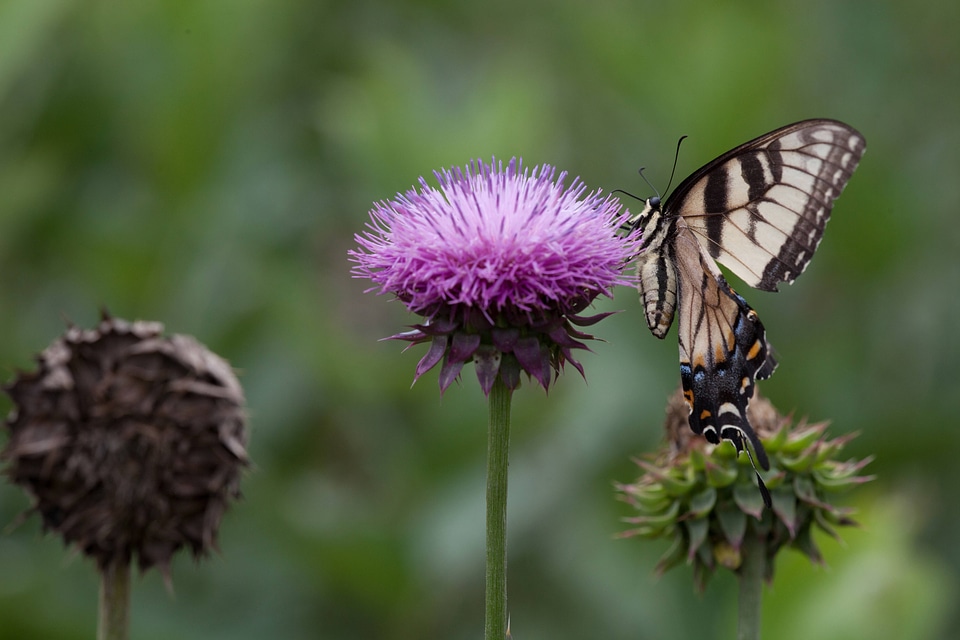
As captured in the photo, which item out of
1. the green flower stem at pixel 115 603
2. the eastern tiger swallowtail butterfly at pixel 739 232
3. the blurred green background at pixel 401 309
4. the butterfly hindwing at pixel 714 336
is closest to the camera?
the green flower stem at pixel 115 603

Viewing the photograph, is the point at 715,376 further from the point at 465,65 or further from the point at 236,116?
the point at 465,65

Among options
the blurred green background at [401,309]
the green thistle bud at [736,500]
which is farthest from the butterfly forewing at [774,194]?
the blurred green background at [401,309]

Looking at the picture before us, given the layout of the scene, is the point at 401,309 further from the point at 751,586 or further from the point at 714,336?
the point at 751,586

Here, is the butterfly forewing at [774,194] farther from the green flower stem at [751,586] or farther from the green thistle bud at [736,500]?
the green flower stem at [751,586]

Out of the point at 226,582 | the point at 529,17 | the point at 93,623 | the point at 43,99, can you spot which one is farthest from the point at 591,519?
the point at 529,17

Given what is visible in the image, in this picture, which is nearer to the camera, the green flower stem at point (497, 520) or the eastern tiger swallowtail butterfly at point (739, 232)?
the green flower stem at point (497, 520)

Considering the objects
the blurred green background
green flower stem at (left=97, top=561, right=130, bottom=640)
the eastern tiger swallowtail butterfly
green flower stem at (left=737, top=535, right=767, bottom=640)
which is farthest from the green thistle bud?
green flower stem at (left=97, top=561, right=130, bottom=640)

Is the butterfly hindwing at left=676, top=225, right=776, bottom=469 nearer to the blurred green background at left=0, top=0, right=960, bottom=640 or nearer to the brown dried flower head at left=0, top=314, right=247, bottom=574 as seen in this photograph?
the blurred green background at left=0, top=0, right=960, bottom=640
